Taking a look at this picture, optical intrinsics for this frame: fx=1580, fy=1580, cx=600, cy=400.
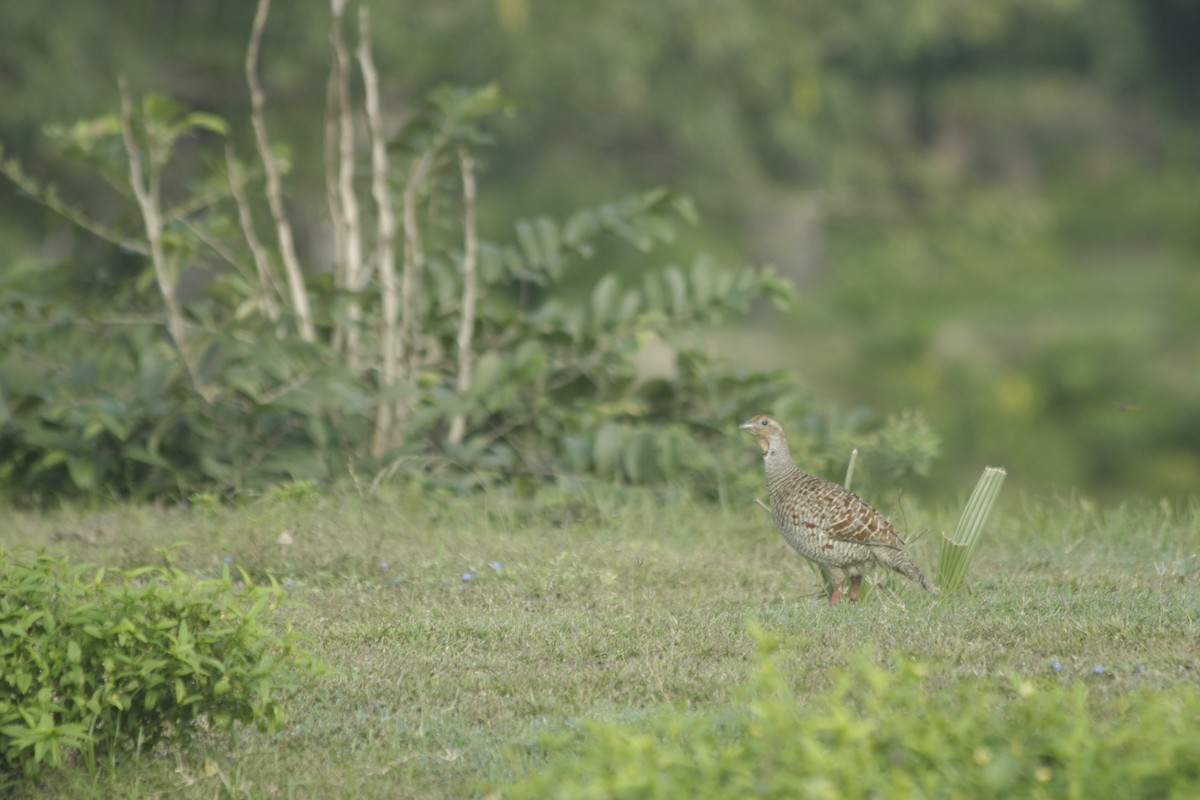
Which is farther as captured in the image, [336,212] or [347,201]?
[336,212]

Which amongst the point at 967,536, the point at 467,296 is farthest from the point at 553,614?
the point at 467,296

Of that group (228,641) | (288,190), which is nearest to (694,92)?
(288,190)

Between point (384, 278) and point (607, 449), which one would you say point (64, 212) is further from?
point (607, 449)

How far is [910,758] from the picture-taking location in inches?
134

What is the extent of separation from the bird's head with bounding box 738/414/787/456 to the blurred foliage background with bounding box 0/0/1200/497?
7667 mm

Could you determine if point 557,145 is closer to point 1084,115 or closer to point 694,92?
point 694,92

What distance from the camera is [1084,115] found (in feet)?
86.9

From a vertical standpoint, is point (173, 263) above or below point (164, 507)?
above

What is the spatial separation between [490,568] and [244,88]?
1295cm

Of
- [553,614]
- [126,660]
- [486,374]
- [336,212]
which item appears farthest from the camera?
[336,212]

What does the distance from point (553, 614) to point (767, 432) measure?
1.19 m

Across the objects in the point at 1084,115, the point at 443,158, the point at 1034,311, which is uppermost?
the point at 443,158

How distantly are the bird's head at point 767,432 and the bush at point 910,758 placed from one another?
2.59 metres

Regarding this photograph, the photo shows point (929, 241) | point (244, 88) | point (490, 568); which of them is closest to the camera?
point (490, 568)
